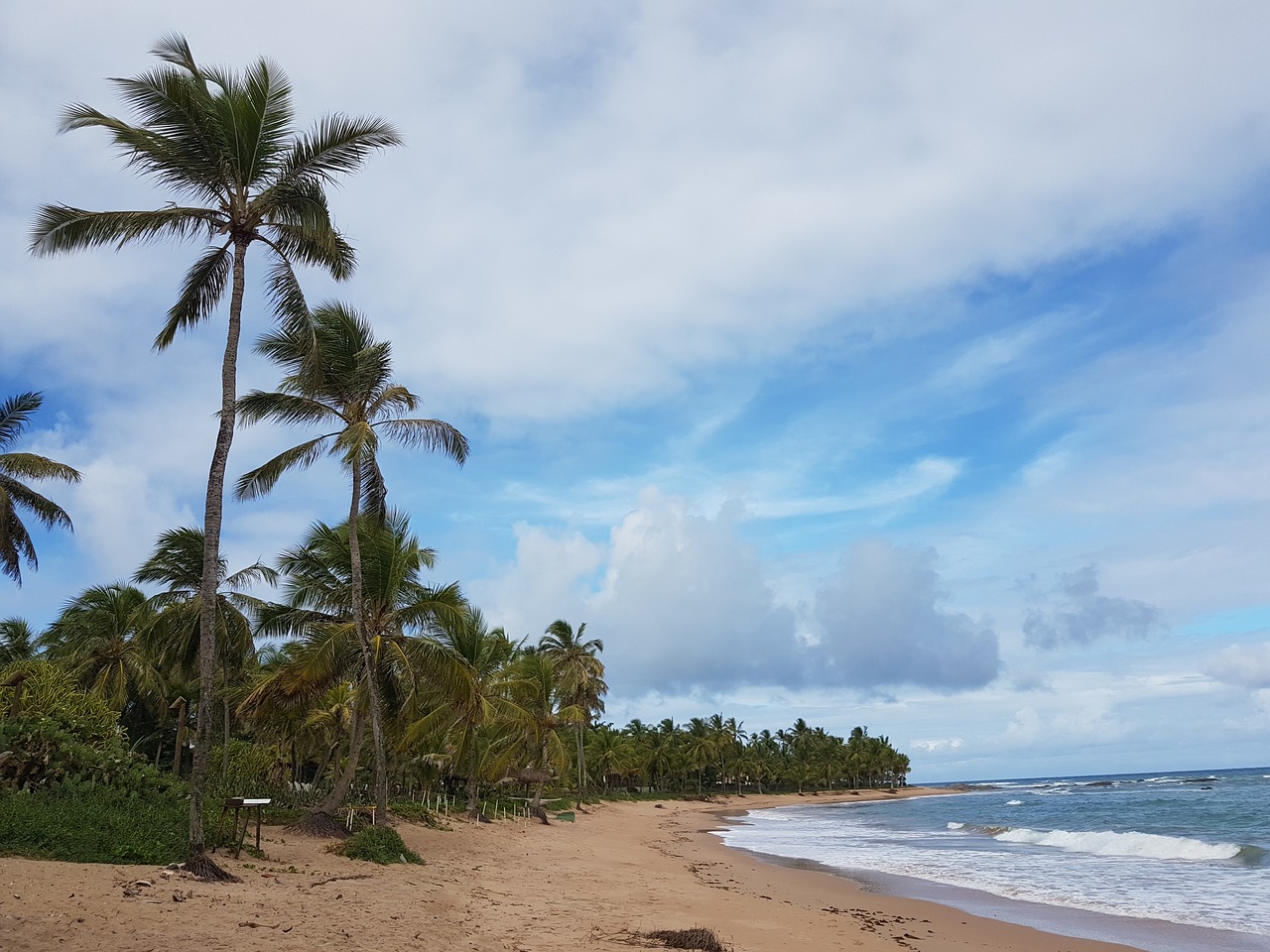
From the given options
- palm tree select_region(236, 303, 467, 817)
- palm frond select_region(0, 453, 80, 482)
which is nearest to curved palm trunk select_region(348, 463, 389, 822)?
palm tree select_region(236, 303, 467, 817)

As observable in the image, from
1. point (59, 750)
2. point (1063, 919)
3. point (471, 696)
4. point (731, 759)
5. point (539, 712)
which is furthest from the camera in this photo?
point (731, 759)

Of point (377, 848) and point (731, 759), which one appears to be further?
point (731, 759)

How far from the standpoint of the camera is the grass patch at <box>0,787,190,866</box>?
9.82 m

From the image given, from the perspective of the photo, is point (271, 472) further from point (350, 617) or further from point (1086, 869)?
point (1086, 869)

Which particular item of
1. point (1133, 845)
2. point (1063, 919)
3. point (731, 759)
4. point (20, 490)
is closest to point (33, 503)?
point (20, 490)

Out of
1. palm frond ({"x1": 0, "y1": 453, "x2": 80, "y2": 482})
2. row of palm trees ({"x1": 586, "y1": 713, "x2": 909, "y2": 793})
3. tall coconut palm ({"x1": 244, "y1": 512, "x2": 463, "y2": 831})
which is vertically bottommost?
row of palm trees ({"x1": 586, "y1": 713, "x2": 909, "y2": 793})

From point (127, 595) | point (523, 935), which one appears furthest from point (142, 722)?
point (523, 935)

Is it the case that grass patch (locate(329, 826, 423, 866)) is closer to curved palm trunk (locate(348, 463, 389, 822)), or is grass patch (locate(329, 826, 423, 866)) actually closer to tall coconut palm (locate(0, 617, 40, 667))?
curved palm trunk (locate(348, 463, 389, 822))

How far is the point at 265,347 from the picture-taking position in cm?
1692

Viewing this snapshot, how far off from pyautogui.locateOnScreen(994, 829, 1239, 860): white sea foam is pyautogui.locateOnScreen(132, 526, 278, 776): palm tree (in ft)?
86.9

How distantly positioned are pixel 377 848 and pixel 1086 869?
60.4 feet

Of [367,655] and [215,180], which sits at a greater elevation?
[215,180]

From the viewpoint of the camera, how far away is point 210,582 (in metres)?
10.8

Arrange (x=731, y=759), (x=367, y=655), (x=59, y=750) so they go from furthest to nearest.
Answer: (x=731, y=759), (x=367, y=655), (x=59, y=750)
